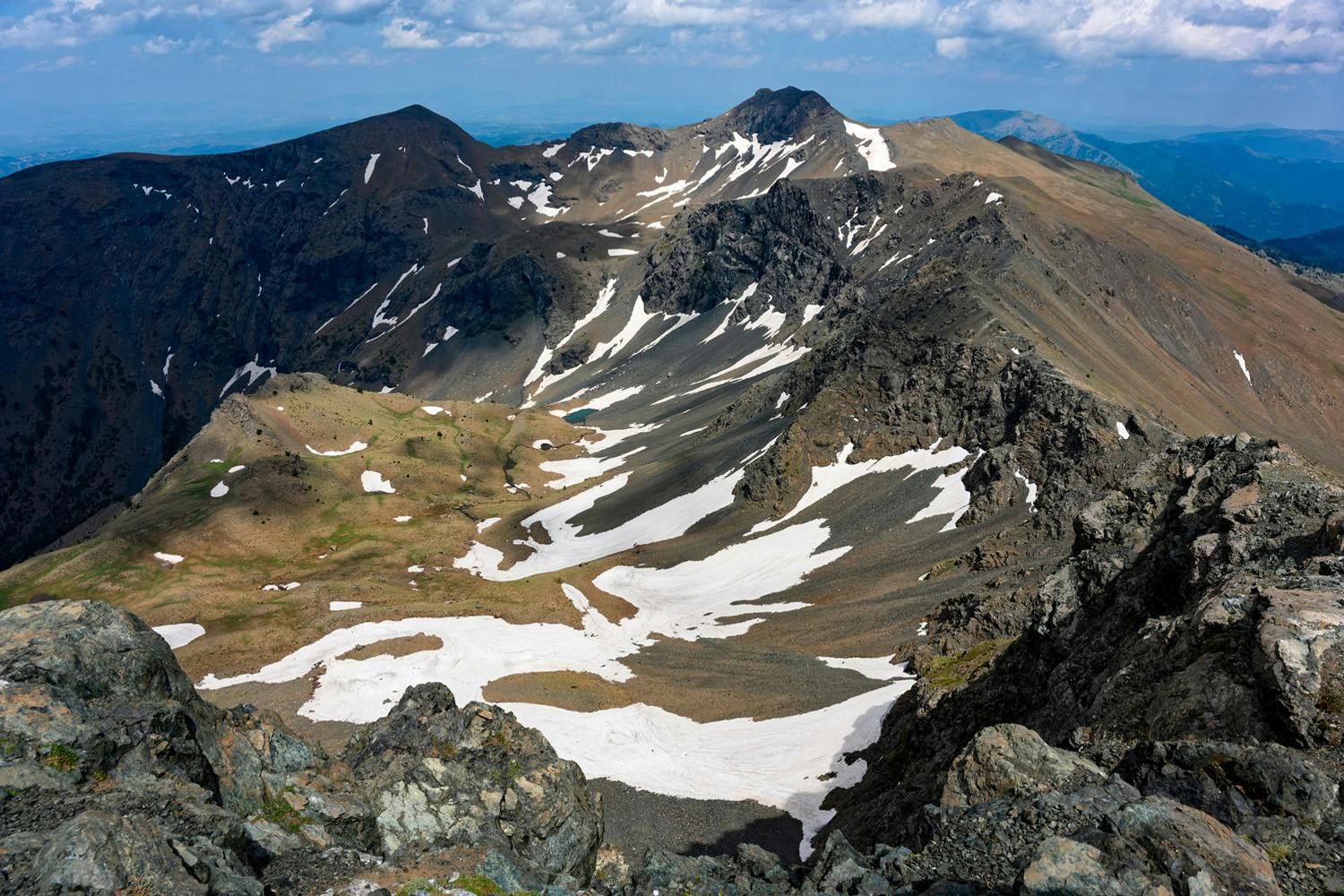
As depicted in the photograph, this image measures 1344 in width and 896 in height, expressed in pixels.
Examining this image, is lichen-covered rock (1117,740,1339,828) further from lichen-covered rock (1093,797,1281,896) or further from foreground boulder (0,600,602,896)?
foreground boulder (0,600,602,896)

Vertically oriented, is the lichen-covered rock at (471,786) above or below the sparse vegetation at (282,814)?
below

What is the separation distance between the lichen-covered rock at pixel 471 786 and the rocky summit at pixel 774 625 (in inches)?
5.9

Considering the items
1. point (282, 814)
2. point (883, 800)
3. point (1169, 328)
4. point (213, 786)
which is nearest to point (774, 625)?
point (883, 800)

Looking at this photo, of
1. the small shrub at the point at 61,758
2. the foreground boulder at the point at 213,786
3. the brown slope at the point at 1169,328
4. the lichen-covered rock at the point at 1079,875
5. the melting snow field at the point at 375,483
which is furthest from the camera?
the melting snow field at the point at 375,483

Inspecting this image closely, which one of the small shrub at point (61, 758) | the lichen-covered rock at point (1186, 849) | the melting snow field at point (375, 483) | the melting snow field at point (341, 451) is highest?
the small shrub at point (61, 758)

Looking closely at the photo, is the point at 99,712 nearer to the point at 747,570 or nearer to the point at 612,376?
the point at 747,570

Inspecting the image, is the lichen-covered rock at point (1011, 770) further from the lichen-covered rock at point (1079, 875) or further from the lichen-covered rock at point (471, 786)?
the lichen-covered rock at point (471, 786)

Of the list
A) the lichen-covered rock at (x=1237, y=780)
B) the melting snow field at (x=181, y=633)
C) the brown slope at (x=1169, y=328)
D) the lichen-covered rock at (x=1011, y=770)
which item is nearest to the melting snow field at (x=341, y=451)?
the melting snow field at (x=181, y=633)

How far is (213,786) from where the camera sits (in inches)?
774

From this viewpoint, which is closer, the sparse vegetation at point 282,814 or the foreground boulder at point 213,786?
the foreground boulder at point 213,786

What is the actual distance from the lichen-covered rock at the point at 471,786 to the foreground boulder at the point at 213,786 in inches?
2.2

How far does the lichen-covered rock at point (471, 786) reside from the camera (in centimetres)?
2191

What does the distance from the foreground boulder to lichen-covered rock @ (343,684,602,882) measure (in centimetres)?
6

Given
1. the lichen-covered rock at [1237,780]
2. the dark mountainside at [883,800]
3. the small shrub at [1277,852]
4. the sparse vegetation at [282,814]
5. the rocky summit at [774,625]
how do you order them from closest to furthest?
the dark mountainside at [883,800], the small shrub at [1277,852], the lichen-covered rock at [1237,780], the rocky summit at [774,625], the sparse vegetation at [282,814]
